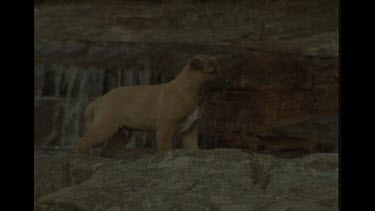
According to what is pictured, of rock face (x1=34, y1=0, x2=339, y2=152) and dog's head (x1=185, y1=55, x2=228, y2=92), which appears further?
rock face (x1=34, y1=0, x2=339, y2=152)

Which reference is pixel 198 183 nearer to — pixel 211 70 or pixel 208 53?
pixel 211 70

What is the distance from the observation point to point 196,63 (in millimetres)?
6184

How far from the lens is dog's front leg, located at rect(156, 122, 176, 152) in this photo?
6.12 meters

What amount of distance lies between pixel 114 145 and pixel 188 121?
0.67 meters

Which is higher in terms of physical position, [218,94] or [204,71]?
[204,71]

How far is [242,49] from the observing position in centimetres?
652

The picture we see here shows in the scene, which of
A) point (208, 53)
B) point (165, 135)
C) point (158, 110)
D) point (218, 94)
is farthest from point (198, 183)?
point (208, 53)

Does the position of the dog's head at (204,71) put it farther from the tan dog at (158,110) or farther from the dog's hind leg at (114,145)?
the dog's hind leg at (114,145)

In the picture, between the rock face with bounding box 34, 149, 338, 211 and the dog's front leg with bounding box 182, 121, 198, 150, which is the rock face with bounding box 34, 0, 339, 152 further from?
the rock face with bounding box 34, 149, 338, 211

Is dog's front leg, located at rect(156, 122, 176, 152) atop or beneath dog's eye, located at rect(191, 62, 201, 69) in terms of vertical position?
beneath

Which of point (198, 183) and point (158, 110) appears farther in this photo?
point (158, 110)

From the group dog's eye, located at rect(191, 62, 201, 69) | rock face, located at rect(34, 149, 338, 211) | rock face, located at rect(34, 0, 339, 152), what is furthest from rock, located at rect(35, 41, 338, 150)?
rock face, located at rect(34, 149, 338, 211)

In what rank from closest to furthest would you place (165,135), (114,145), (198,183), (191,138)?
(198,183) < (165,135) < (191,138) < (114,145)

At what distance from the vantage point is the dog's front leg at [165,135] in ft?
20.1
